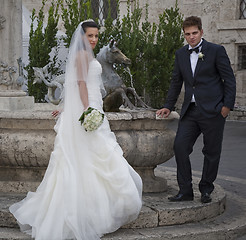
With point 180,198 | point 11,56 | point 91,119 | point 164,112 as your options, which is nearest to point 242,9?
point 11,56

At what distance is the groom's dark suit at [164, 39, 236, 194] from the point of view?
4770 mm

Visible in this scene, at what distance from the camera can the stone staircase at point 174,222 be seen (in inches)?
173

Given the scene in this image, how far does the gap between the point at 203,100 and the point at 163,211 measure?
1028 millimetres

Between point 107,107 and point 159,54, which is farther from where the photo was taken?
point 159,54

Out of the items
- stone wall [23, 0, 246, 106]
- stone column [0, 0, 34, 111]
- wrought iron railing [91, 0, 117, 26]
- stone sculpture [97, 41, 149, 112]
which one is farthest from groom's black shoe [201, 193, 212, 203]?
wrought iron railing [91, 0, 117, 26]

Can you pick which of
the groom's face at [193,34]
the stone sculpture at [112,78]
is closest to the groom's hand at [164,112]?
the stone sculpture at [112,78]

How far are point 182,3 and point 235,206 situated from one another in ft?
39.4

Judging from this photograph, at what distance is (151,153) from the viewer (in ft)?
17.2

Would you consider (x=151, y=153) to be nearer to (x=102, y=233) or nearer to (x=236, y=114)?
(x=102, y=233)

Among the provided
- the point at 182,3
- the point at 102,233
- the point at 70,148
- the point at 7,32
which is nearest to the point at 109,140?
the point at 70,148

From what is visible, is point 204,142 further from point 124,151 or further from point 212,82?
point 124,151

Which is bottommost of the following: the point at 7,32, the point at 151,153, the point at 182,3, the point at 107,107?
the point at 151,153

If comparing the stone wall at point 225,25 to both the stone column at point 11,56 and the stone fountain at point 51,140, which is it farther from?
the stone fountain at point 51,140

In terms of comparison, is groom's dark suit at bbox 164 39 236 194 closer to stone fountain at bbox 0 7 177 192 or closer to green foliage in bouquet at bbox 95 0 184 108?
stone fountain at bbox 0 7 177 192
